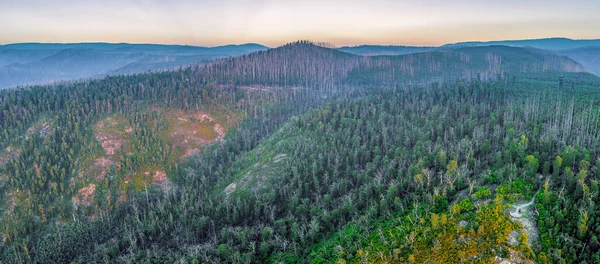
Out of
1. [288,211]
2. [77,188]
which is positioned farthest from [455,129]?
[77,188]

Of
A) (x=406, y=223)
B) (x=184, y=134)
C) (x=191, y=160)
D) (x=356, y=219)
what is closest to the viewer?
(x=406, y=223)

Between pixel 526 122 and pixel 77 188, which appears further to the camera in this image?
pixel 77 188

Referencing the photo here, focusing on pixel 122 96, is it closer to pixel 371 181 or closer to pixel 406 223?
pixel 371 181

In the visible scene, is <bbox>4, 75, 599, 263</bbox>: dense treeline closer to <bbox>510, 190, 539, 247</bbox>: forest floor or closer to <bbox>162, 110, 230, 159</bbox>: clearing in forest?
<bbox>510, 190, 539, 247</bbox>: forest floor

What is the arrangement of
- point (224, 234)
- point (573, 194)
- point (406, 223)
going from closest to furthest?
point (573, 194)
point (406, 223)
point (224, 234)

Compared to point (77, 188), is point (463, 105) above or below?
above

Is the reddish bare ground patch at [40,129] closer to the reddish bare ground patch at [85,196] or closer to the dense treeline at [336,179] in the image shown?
the reddish bare ground patch at [85,196]
